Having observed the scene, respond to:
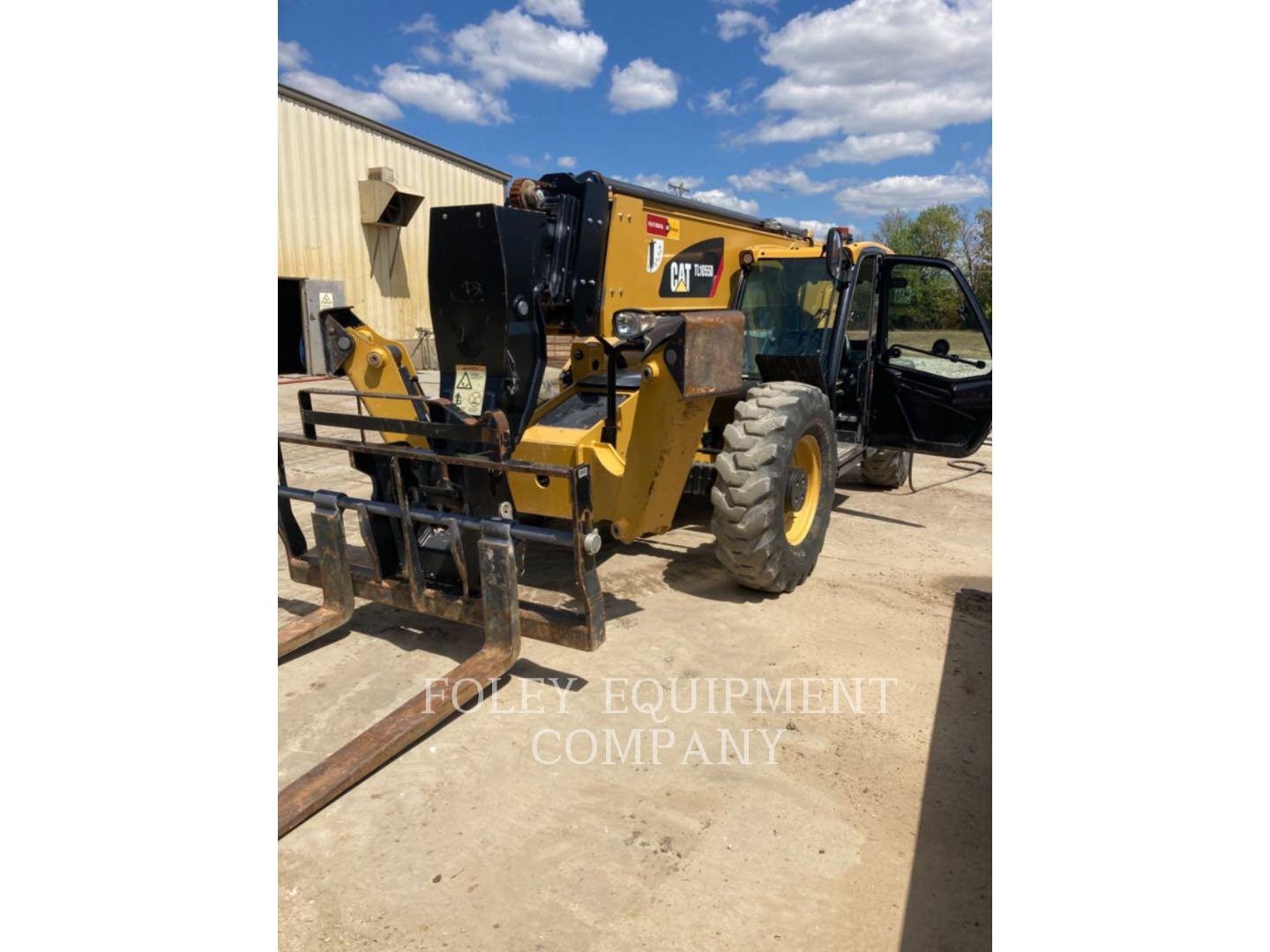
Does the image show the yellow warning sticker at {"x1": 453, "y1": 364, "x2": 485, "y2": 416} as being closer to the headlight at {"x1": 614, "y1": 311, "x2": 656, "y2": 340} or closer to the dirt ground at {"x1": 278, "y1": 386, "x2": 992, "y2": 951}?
the headlight at {"x1": 614, "y1": 311, "x2": 656, "y2": 340}

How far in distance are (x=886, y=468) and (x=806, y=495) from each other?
105 inches

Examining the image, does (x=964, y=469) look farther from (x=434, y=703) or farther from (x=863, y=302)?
(x=434, y=703)

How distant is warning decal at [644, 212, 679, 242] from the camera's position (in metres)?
5.14

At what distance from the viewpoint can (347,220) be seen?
1789 cm

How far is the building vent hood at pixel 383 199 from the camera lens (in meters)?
17.8

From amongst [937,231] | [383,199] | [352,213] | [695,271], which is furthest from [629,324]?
[937,231]

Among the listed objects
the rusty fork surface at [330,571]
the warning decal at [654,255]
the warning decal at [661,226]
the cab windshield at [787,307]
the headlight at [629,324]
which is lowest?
the rusty fork surface at [330,571]

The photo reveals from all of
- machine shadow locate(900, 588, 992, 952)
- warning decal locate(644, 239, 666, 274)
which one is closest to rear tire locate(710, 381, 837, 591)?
machine shadow locate(900, 588, 992, 952)

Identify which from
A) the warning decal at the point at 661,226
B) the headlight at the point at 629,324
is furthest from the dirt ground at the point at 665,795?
the warning decal at the point at 661,226

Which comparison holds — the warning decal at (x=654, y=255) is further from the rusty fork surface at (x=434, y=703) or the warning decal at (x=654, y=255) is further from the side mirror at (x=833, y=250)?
the rusty fork surface at (x=434, y=703)

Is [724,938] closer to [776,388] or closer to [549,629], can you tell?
[549,629]

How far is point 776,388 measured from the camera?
15.6 feet

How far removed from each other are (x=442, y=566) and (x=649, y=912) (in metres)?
2.27

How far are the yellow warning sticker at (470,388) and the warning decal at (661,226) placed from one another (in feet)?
5.27
